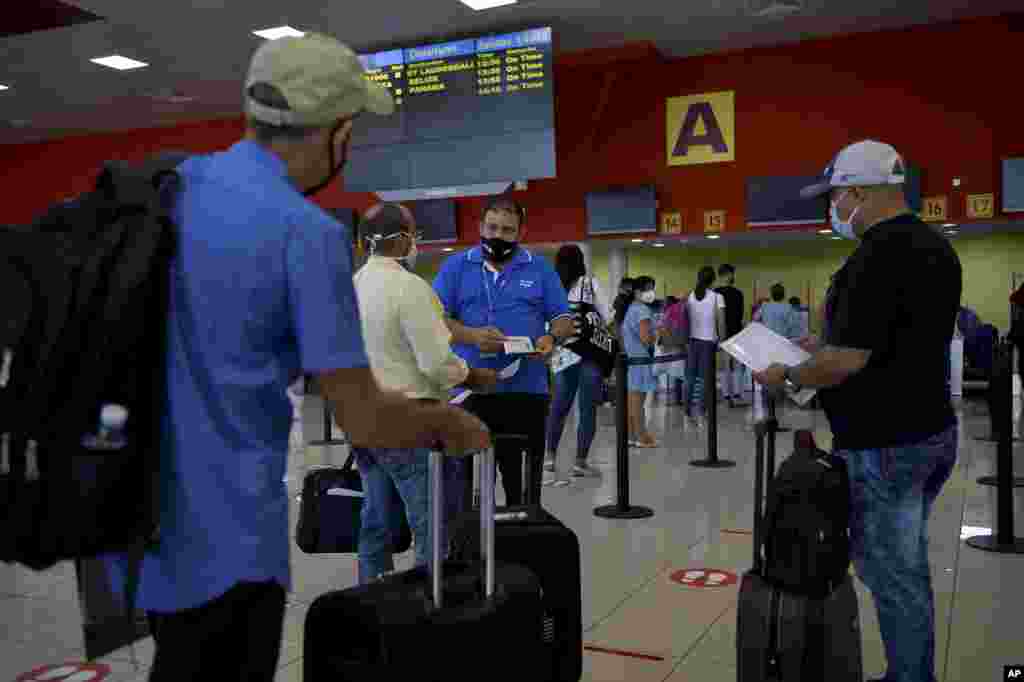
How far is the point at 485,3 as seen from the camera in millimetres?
8375

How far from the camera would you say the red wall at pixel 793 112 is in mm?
9273

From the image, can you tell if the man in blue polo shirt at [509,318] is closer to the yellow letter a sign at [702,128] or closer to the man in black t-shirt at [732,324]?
the man in black t-shirt at [732,324]

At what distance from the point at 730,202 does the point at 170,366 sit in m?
9.46

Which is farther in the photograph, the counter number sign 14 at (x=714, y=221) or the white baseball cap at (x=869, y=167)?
the counter number sign 14 at (x=714, y=221)

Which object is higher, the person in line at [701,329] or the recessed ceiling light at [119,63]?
the recessed ceiling light at [119,63]

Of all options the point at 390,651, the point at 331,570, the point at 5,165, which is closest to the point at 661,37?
the point at 331,570

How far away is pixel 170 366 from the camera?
1.29 meters

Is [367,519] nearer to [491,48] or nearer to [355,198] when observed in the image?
[491,48]

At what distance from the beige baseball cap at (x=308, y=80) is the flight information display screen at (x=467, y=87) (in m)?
7.53

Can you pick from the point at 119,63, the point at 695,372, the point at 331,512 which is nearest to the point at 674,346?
the point at 695,372

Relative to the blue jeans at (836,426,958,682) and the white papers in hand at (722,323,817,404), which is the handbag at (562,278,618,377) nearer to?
the white papers in hand at (722,323,817,404)

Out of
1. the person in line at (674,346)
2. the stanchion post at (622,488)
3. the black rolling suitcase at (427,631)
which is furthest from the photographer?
the person in line at (674,346)

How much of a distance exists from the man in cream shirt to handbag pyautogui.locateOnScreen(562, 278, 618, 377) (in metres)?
2.73

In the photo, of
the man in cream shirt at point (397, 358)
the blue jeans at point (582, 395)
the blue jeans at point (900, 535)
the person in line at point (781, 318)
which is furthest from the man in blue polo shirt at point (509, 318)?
the person in line at point (781, 318)
